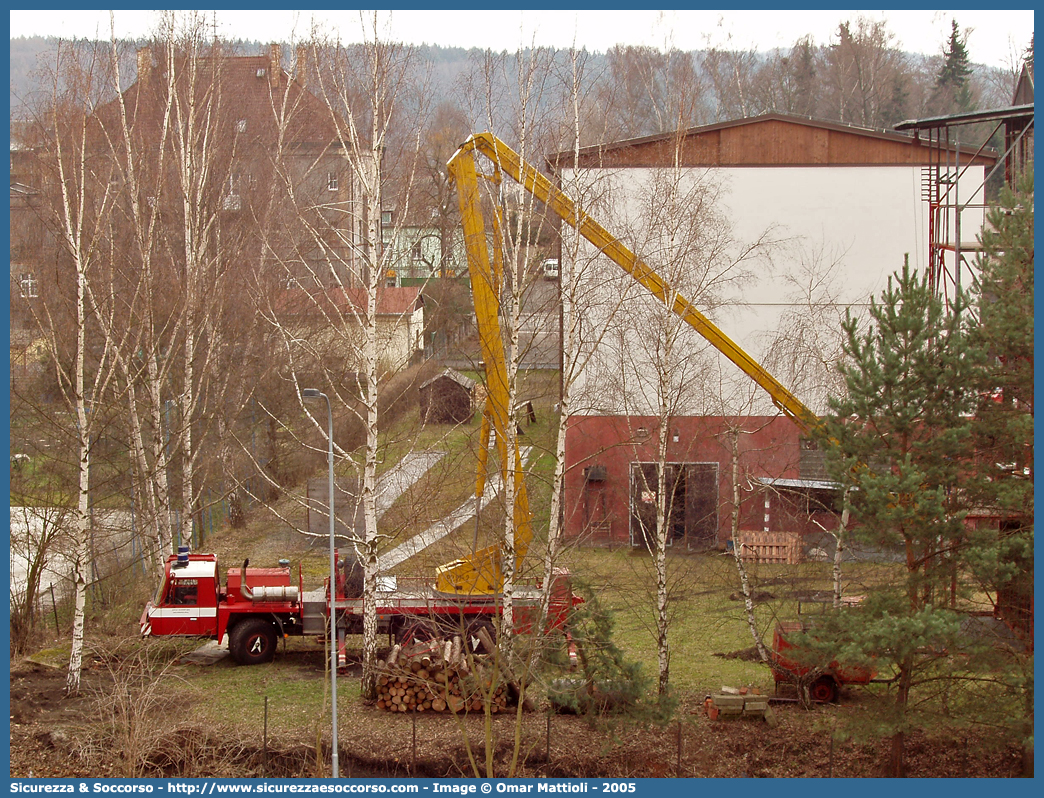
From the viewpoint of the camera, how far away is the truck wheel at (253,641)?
1803 centimetres

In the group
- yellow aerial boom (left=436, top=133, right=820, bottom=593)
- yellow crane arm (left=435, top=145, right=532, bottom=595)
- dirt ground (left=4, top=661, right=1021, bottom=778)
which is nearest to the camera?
dirt ground (left=4, top=661, right=1021, bottom=778)

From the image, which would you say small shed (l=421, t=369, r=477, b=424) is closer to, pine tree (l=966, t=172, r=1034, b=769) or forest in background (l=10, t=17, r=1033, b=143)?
forest in background (l=10, t=17, r=1033, b=143)

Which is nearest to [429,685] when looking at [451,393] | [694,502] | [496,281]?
[496,281]

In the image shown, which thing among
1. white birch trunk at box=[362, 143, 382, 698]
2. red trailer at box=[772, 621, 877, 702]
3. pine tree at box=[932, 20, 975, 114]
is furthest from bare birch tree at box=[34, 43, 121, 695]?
pine tree at box=[932, 20, 975, 114]

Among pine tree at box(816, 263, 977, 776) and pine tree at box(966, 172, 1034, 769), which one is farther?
pine tree at box(816, 263, 977, 776)

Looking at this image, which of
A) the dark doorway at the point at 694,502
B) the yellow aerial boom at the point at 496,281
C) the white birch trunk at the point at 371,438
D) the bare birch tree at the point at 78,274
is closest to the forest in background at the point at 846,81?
the dark doorway at the point at 694,502

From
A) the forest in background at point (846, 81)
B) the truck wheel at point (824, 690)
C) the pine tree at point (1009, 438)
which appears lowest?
the truck wheel at point (824, 690)

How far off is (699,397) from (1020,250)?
38.0ft

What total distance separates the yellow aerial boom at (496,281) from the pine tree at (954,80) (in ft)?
170

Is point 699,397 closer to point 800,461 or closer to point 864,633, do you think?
point 800,461

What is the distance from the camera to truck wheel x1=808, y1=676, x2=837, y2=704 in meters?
Answer: 16.2

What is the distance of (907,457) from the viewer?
12469 millimetres

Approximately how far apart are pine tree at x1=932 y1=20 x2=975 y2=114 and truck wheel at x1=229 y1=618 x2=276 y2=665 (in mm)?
57390

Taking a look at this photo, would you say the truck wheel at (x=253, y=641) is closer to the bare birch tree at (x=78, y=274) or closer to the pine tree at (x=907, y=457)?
the bare birch tree at (x=78, y=274)
